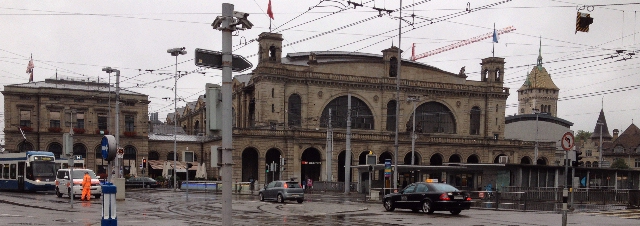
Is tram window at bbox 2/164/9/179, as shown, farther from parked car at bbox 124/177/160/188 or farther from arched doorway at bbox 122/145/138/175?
arched doorway at bbox 122/145/138/175

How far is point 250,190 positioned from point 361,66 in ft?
93.7

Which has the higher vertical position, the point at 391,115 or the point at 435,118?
the point at 391,115

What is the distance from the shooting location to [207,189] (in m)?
59.0

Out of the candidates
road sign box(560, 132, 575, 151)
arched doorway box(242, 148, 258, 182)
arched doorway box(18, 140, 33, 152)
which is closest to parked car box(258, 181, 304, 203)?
road sign box(560, 132, 575, 151)

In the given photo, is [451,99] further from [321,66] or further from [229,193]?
[229,193]

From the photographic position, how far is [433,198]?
25.6 meters

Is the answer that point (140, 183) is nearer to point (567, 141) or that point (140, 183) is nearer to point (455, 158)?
point (455, 158)

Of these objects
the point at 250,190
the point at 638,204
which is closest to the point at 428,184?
the point at 638,204

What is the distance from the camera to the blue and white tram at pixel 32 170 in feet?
137

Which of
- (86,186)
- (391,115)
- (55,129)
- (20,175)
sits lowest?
(20,175)

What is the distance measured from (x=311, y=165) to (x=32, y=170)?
136 ft

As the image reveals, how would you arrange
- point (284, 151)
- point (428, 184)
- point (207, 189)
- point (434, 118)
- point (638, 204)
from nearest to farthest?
1. point (428, 184)
2. point (638, 204)
3. point (207, 189)
4. point (284, 151)
5. point (434, 118)

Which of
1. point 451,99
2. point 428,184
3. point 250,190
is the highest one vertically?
point 451,99

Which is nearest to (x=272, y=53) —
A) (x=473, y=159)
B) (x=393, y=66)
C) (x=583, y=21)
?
(x=393, y=66)
